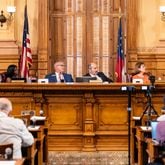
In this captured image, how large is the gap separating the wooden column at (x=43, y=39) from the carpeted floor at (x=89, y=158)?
162 inches

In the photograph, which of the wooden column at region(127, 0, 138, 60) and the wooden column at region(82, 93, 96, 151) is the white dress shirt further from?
the wooden column at region(127, 0, 138, 60)

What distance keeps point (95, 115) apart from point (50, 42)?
4.21 m

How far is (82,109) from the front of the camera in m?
11.1

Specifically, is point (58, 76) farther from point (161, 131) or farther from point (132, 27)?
point (161, 131)

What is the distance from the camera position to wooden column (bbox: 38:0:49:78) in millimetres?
14602

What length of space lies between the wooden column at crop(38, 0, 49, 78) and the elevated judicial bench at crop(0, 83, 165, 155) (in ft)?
11.7

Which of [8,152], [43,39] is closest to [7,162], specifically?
[8,152]

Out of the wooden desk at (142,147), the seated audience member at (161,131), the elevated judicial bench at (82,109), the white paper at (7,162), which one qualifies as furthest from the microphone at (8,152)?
the elevated judicial bench at (82,109)

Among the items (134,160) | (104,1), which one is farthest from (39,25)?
(134,160)

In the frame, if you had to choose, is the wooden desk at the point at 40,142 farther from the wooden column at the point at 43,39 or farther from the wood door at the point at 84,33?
the wood door at the point at 84,33

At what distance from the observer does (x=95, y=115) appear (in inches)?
436


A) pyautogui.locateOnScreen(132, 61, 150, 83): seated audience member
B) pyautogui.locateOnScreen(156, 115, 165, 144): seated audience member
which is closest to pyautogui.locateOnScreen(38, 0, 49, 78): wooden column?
pyautogui.locateOnScreen(132, 61, 150, 83): seated audience member

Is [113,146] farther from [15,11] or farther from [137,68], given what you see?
[15,11]

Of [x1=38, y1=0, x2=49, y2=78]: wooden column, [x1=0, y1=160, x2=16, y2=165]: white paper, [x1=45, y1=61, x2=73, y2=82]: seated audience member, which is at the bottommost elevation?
[x1=0, y1=160, x2=16, y2=165]: white paper
